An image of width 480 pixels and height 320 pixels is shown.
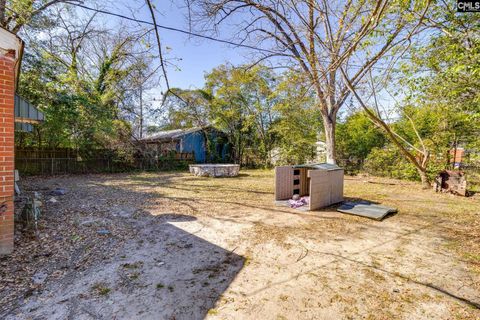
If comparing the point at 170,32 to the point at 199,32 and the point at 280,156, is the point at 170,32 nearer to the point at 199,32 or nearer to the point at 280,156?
the point at 199,32

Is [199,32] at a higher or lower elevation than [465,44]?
higher

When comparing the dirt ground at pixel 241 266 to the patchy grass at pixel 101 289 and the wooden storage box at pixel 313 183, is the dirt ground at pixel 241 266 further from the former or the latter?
the wooden storage box at pixel 313 183

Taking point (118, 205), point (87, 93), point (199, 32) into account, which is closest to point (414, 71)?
point (199, 32)

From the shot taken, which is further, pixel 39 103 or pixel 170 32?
pixel 39 103

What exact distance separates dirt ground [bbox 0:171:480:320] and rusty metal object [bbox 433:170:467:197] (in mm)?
2854

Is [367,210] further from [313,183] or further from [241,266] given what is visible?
[241,266]

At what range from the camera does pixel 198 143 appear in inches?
691

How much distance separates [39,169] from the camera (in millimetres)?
11156

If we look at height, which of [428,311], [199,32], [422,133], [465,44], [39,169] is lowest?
[428,311]

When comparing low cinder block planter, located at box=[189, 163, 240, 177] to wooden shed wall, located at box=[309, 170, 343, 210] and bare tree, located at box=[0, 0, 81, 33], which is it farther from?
bare tree, located at box=[0, 0, 81, 33]

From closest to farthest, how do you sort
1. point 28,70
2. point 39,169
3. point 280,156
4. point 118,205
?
point 118,205 < point 28,70 < point 39,169 < point 280,156

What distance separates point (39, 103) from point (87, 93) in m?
2.74

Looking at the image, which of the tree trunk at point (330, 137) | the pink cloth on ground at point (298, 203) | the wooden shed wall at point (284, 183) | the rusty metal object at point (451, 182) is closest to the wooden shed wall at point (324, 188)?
the pink cloth on ground at point (298, 203)

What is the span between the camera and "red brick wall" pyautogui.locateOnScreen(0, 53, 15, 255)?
2.84m
